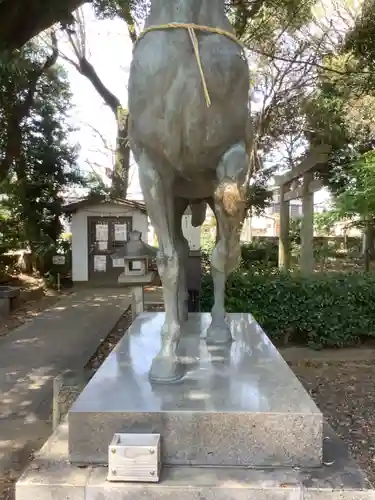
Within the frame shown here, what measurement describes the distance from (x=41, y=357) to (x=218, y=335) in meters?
4.28

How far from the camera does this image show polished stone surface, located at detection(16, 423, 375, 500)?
1572 mm

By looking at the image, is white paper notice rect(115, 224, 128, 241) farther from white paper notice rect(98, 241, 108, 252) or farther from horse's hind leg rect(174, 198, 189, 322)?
horse's hind leg rect(174, 198, 189, 322)

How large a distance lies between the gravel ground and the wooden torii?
330cm

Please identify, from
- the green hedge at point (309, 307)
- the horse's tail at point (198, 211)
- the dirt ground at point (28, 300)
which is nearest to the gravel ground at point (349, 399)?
the green hedge at point (309, 307)

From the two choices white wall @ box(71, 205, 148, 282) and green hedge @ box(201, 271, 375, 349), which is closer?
green hedge @ box(201, 271, 375, 349)

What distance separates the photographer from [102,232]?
14.5m

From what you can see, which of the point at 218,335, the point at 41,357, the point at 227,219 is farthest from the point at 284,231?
the point at 227,219

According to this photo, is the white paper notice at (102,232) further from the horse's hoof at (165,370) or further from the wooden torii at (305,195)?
the horse's hoof at (165,370)

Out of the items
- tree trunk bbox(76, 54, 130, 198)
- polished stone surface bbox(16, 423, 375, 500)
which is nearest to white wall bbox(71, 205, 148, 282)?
tree trunk bbox(76, 54, 130, 198)

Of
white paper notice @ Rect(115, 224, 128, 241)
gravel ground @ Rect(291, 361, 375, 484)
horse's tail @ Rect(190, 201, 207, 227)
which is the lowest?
gravel ground @ Rect(291, 361, 375, 484)

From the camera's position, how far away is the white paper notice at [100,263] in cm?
1450

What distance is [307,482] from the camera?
63.4 inches

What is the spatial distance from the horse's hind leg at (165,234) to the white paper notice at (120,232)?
12168mm

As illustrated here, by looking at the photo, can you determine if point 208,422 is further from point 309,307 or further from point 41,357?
point 309,307
